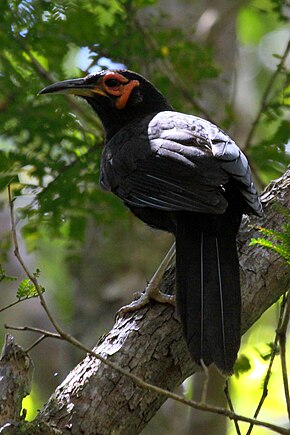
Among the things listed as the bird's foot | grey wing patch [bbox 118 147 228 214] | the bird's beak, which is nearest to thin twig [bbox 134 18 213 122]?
the bird's beak

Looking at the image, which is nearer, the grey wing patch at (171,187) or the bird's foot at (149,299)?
the grey wing patch at (171,187)

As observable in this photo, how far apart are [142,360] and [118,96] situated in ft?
7.95

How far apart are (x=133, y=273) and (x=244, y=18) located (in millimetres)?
7763

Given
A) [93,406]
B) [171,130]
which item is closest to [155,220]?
[171,130]

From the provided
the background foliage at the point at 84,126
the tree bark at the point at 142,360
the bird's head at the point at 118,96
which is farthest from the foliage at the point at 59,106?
the tree bark at the point at 142,360

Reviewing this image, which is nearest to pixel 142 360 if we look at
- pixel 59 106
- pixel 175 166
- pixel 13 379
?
pixel 13 379

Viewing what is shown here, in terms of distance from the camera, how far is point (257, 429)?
29.8 ft

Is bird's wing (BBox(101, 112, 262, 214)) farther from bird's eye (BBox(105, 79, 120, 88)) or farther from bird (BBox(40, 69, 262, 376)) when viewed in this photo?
bird's eye (BBox(105, 79, 120, 88))

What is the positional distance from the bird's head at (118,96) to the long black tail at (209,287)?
5.41 feet

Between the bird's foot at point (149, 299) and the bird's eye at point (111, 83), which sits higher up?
the bird's eye at point (111, 83)

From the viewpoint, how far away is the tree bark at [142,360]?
366 centimetres

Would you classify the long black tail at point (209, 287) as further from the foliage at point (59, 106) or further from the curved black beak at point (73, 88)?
the foliage at point (59, 106)

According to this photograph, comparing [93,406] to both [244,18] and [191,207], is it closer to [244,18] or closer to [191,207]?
[191,207]

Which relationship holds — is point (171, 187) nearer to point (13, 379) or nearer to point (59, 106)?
point (13, 379)
